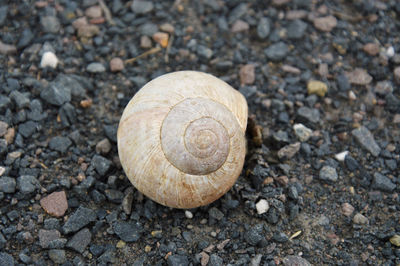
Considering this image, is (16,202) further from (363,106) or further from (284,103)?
(363,106)

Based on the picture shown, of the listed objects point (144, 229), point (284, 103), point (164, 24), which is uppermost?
point (164, 24)

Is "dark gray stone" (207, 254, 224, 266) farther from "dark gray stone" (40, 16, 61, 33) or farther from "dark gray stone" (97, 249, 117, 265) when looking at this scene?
"dark gray stone" (40, 16, 61, 33)

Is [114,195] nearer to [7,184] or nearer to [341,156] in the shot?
[7,184]

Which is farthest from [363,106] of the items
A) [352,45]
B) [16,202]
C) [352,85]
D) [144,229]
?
[16,202]

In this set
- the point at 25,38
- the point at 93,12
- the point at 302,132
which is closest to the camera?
the point at 302,132

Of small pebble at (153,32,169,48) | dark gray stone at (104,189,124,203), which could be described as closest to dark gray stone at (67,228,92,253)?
dark gray stone at (104,189,124,203)

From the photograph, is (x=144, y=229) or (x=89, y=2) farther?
(x=89, y=2)

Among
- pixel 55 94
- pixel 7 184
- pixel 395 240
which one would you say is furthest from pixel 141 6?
pixel 395 240
